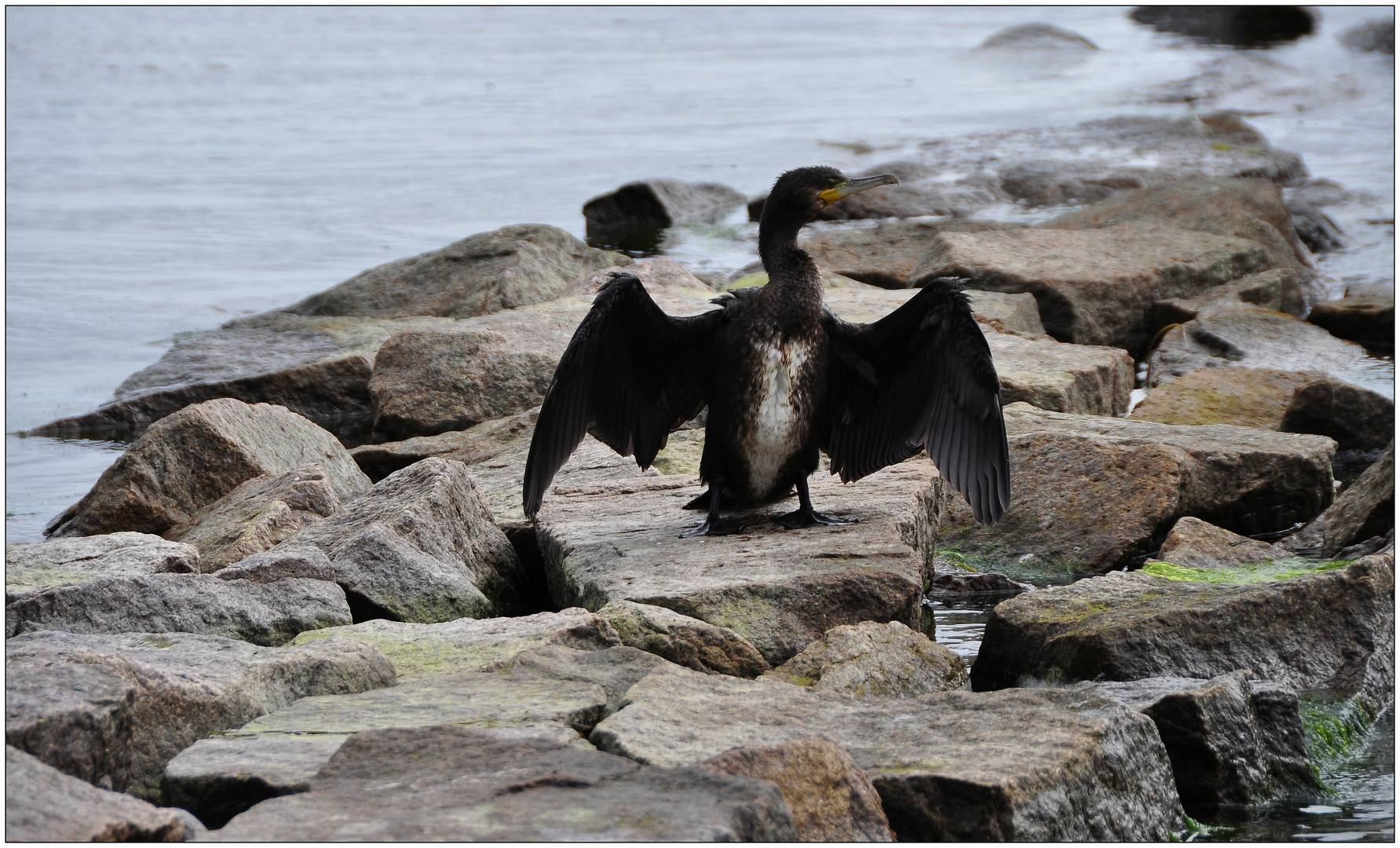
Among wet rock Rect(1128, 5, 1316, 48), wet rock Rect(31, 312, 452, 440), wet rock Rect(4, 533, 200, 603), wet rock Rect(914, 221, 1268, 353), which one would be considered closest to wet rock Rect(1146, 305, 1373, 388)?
wet rock Rect(914, 221, 1268, 353)

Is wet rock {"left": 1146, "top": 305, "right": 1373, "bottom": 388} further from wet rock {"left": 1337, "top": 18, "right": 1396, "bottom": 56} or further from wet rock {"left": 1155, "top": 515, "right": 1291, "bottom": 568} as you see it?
wet rock {"left": 1337, "top": 18, "right": 1396, "bottom": 56}

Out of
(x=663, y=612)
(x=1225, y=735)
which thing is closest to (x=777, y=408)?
(x=663, y=612)

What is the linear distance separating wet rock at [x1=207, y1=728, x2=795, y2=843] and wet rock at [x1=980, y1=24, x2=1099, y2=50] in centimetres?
2644

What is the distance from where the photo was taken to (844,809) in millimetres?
2896

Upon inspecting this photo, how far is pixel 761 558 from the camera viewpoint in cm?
468

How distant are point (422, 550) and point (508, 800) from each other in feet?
7.42

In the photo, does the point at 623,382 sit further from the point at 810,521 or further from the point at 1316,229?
the point at 1316,229

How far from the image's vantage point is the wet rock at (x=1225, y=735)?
3477mm

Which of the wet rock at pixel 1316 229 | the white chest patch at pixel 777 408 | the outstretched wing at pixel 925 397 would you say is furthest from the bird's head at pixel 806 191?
the wet rock at pixel 1316 229

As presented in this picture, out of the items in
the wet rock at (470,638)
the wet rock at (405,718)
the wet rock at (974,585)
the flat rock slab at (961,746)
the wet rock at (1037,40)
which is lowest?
the wet rock at (974,585)

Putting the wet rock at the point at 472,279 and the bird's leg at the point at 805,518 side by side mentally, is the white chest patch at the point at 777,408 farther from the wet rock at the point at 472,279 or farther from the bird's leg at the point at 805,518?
the wet rock at the point at 472,279

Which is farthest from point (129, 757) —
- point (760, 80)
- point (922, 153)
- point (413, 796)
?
point (760, 80)

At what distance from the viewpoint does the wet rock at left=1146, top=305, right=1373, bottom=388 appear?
8383 millimetres

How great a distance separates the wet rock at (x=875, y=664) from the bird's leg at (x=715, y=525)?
918 millimetres
